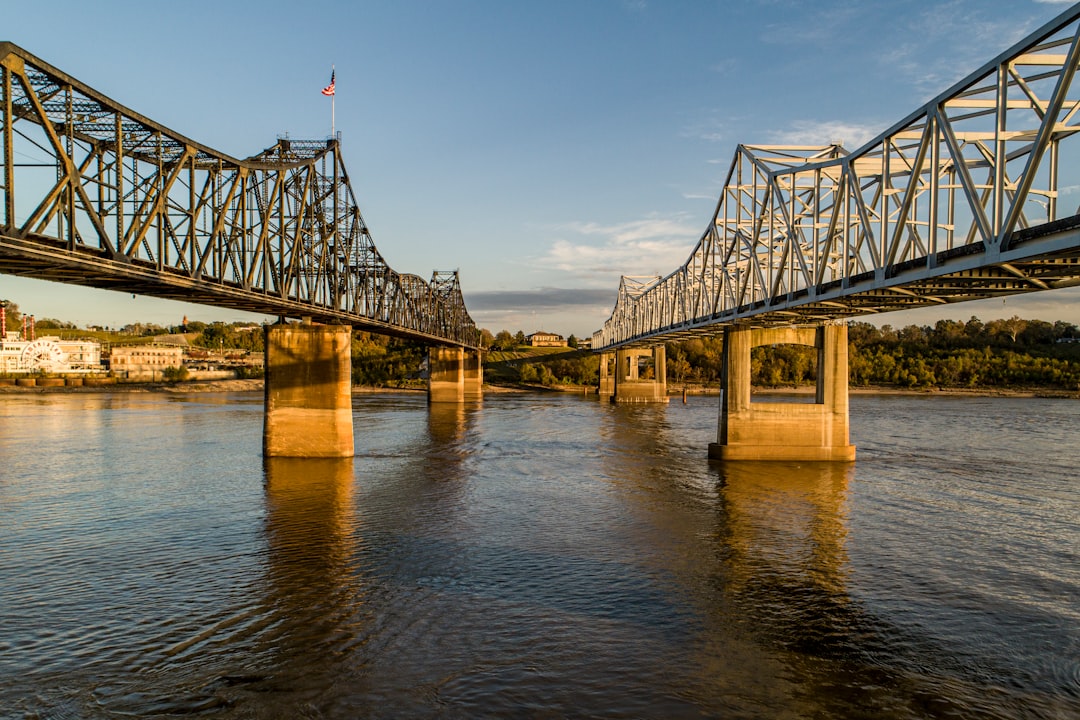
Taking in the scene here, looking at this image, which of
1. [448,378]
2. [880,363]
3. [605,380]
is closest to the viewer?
[448,378]

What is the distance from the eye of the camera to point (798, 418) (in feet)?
143

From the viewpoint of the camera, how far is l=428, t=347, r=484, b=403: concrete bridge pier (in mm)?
108625

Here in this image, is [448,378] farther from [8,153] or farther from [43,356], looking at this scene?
[43,356]

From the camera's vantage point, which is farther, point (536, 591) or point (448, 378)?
point (448, 378)

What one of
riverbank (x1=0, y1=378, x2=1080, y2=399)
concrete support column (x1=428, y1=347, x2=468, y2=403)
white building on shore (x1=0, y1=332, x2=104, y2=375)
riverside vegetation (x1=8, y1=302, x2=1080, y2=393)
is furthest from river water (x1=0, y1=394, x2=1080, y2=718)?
white building on shore (x1=0, y1=332, x2=104, y2=375)

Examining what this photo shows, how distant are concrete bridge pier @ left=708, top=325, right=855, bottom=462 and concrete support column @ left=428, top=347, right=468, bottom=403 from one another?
6869 cm

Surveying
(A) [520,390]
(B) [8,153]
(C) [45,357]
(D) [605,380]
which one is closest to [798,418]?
(B) [8,153]

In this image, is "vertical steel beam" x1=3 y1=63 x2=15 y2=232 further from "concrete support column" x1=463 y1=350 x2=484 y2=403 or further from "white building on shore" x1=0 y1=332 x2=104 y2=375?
"white building on shore" x1=0 y1=332 x2=104 y2=375

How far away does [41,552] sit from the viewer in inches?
916

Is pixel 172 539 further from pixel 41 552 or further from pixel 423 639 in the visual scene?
pixel 423 639

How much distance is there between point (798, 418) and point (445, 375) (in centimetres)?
7428

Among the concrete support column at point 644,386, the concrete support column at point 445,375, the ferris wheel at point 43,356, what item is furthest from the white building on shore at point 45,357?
the concrete support column at point 644,386

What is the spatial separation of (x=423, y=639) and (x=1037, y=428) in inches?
3007

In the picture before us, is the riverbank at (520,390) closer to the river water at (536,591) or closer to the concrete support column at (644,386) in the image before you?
the concrete support column at (644,386)
